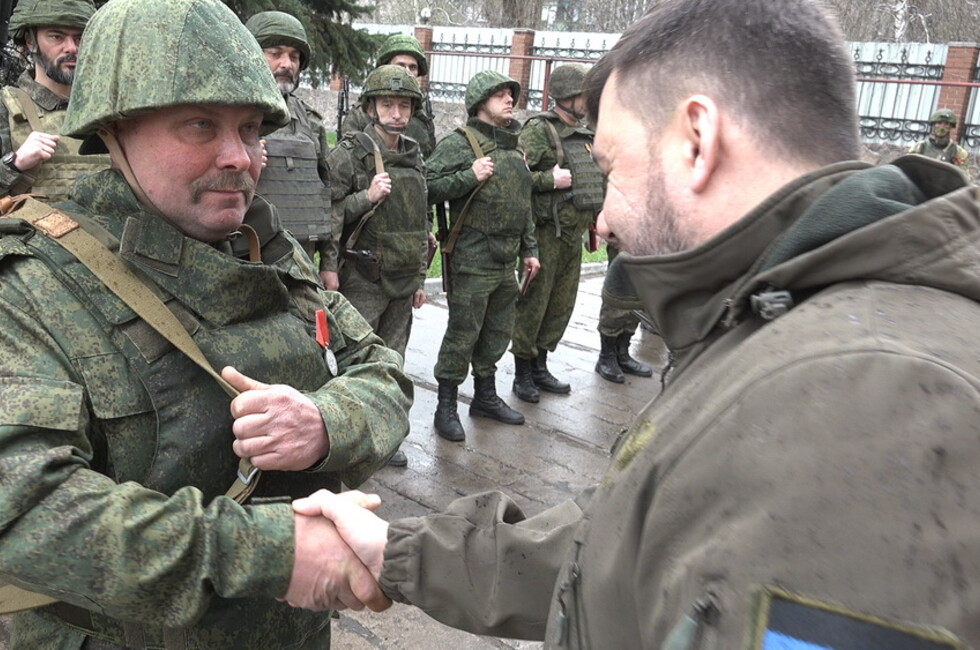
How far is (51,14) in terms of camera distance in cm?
420

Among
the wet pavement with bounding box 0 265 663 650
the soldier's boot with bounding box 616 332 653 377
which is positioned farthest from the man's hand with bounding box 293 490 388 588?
the soldier's boot with bounding box 616 332 653 377

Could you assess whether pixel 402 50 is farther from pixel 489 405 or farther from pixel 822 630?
pixel 822 630

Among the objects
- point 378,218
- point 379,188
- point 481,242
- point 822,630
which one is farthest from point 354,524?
point 481,242

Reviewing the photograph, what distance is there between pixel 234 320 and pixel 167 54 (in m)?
0.56

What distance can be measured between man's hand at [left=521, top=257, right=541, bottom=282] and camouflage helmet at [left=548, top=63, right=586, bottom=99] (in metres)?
1.34

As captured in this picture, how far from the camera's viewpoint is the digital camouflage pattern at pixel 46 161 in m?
3.88

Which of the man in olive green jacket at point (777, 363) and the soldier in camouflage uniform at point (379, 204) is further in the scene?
the soldier in camouflage uniform at point (379, 204)

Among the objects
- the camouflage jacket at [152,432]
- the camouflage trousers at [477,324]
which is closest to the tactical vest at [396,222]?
the camouflage trousers at [477,324]

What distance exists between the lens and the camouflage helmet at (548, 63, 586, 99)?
6355mm

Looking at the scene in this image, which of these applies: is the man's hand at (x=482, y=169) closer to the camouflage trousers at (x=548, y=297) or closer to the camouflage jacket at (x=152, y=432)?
the camouflage trousers at (x=548, y=297)

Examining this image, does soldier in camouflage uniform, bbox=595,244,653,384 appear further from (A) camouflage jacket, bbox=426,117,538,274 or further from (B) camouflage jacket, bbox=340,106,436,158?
(B) camouflage jacket, bbox=340,106,436,158

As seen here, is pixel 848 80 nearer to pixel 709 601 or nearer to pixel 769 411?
pixel 769 411

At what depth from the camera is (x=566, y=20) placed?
120 feet

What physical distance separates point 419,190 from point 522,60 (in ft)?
42.9
